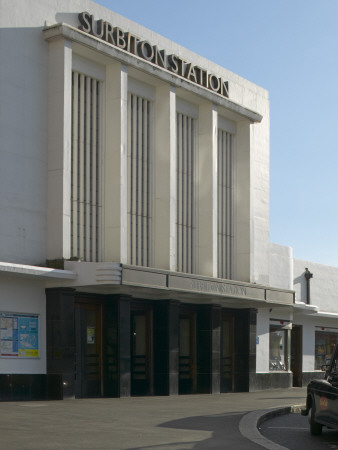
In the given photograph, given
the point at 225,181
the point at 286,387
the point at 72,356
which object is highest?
the point at 225,181

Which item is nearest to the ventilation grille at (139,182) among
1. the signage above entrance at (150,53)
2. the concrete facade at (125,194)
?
the concrete facade at (125,194)

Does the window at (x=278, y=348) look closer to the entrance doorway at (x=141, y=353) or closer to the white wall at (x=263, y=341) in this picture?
the white wall at (x=263, y=341)

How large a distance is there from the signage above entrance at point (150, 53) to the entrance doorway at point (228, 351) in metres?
7.84

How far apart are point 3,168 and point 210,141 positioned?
9130 millimetres

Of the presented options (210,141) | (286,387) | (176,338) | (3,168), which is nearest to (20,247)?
(3,168)

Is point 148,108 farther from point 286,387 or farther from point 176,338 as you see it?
point 286,387

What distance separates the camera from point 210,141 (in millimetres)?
29844

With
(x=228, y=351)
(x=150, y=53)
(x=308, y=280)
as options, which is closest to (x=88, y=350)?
(x=228, y=351)

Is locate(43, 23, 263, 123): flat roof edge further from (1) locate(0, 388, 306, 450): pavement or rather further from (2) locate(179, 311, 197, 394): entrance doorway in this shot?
(1) locate(0, 388, 306, 450): pavement

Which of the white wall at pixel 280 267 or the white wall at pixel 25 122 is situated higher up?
the white wall at pixel 25 122

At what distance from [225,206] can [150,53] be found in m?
6.59

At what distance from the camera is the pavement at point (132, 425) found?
13094 mm

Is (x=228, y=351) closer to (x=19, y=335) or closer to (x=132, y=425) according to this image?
(x=19, y=335)

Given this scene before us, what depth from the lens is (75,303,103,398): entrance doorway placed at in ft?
82.5
